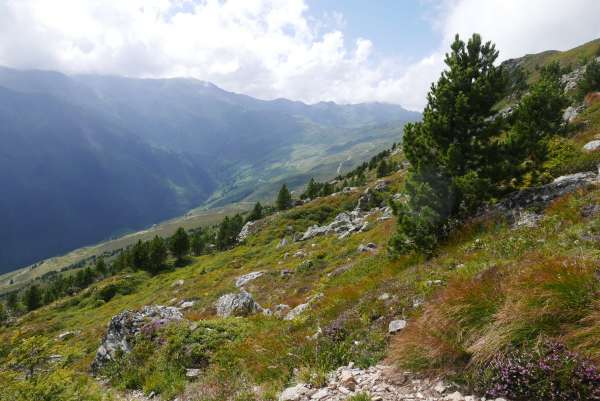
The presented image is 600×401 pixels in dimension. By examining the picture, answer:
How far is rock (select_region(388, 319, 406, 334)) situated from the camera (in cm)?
788

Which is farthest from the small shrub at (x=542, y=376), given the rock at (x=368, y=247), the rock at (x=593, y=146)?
the rock at (x=368, y=247)

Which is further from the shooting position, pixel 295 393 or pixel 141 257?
pixel 141 257

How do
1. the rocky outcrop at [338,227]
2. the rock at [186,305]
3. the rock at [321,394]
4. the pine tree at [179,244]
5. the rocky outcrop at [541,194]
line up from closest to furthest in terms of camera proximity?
the rock at [321,394]
the rocky outcrop at [541,194]
the rock at [186,305]
the rocky outcrop at [338,227]
the pine tree at [179,244]

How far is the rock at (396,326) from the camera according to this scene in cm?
788

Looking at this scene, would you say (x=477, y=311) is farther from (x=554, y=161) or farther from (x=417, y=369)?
(x=554, y=161)

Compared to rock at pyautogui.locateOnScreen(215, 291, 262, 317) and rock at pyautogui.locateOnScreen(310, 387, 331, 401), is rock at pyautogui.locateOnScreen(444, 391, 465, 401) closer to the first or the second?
rock at pyautogui.locateOnScreen(310, 387, 331, 401)

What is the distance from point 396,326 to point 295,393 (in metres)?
2.81

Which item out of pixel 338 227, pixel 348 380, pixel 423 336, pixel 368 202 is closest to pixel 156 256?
pixel 368 202

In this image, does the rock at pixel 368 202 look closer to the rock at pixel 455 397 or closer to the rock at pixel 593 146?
the rock at pixel 593 146

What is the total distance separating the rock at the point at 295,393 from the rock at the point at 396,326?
2.38 m

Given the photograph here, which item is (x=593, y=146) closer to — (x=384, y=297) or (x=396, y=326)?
(x=384, y=297)

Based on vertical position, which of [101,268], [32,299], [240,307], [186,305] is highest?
[240,307]

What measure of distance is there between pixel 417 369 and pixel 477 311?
Result: 1.51 meters

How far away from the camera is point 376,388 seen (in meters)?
6.02
